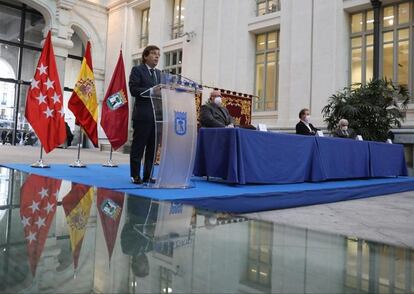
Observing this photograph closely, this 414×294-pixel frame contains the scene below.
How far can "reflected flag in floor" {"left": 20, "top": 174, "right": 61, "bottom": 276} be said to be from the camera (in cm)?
194

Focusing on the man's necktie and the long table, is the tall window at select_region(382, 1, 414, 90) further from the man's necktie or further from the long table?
the man's necktie

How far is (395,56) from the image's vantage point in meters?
9.98

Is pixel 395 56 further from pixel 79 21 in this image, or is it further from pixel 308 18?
pixel 79 21

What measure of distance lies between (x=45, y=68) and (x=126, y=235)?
5.24 m

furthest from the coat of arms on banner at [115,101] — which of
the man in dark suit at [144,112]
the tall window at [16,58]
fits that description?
the tall window at [16,58]

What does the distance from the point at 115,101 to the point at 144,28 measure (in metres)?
11.6

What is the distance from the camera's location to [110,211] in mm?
2908

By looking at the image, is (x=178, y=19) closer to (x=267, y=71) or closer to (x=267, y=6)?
(x=267, y=6)

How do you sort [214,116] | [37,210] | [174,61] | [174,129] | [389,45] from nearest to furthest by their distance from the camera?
[37,210], [174,129], [214,116], [389,45], [174,61]

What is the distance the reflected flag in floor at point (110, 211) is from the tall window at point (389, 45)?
8685mm

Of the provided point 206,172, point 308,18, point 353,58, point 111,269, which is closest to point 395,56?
point 353,58

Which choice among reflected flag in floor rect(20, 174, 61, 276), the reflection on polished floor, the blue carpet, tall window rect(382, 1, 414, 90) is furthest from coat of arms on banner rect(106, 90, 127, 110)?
tall window rect(382, 1, 414, 90)

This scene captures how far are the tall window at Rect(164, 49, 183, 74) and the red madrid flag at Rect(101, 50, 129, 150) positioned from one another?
8.35 meters

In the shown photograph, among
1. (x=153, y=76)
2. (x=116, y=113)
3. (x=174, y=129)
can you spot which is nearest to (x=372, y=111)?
(x=116, y=113)
